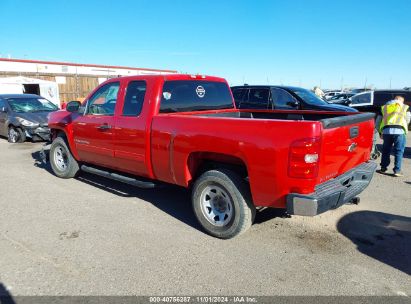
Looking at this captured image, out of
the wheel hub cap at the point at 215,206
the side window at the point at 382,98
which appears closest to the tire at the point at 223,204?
the wheel hub cap at the point at 215,206

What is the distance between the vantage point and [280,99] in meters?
9.63

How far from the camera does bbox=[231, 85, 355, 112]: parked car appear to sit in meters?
9.42

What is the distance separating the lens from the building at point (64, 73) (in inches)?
982

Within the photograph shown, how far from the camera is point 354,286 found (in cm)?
303

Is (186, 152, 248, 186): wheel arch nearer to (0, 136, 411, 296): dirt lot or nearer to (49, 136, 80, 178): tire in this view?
(0, 136, 411, 296): dirt lot

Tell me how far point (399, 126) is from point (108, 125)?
5.66 metres

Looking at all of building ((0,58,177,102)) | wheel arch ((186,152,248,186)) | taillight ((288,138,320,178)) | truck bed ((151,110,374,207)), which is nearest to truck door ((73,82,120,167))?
truck bed ((151,110,374,207))

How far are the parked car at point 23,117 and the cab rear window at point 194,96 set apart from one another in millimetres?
7552

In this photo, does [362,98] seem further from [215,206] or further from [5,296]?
[5,296]

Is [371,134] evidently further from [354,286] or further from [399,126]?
[399,126]

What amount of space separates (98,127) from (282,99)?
591 cm

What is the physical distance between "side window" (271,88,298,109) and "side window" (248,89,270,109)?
0.67 feet

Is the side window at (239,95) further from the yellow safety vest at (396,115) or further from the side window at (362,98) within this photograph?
the side window at (362,98)

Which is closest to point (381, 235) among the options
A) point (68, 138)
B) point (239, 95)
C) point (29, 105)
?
point (68, 138)
